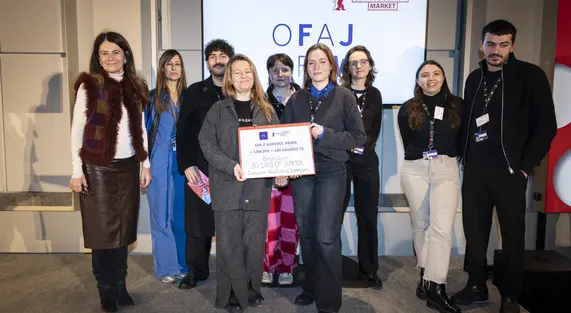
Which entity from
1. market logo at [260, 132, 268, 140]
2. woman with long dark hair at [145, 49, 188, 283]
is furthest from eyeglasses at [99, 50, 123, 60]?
market logo at [260, 132, 268, 140]

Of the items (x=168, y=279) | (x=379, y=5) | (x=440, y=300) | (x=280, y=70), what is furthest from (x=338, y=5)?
(x=168, y=279)

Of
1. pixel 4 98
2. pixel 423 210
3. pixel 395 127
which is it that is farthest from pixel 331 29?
pixel 4 98

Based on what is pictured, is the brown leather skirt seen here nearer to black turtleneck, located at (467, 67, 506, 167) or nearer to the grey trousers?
the grey trousers

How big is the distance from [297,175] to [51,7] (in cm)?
287

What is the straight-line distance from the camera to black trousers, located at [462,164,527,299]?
2.74 m

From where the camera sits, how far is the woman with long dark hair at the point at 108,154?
2.63 m

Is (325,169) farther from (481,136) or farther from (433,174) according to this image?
(481,136)

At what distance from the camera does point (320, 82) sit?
267 cm

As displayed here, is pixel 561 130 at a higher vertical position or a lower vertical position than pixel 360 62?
lower

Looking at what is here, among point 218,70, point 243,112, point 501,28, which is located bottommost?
point 243,112

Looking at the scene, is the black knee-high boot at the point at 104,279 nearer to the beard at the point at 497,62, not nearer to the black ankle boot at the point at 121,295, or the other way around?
the black ankle boot at the point at 121,295

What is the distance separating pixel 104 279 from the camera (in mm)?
2758

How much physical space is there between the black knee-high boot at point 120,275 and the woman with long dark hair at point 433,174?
200cm

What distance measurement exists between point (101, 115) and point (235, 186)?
0.94 metres
